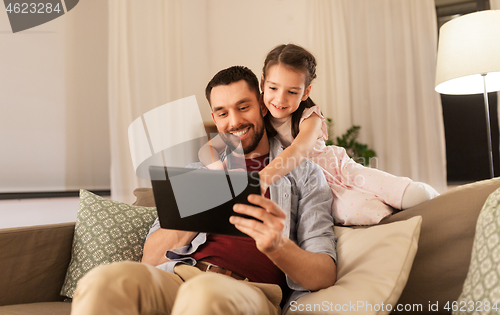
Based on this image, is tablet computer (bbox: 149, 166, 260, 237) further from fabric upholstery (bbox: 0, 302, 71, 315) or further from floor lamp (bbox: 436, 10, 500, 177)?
floor lamp (bbox: 436, 10, 500, 177)

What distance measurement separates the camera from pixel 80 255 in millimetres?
1258

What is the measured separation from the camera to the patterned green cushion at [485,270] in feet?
2.24

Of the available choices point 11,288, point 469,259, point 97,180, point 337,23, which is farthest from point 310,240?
point 337,23

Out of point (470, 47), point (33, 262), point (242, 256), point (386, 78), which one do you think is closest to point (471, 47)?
point (470, 47)

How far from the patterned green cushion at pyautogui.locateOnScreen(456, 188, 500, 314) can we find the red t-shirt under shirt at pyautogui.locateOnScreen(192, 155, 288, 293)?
1.50 feet

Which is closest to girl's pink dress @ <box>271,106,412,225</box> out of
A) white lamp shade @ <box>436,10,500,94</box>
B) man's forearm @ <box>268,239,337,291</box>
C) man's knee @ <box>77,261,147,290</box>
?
man's forearm @ <box>268,239,337,291</box>

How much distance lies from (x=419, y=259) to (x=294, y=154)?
454mm

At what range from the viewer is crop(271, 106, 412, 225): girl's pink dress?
107 cm

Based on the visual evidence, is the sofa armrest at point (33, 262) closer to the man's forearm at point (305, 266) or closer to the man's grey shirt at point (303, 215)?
the man's grey shirt at point (303, 215)

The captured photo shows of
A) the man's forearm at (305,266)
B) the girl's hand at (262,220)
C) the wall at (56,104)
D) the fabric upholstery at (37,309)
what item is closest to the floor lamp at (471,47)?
the man's forearm at (305,266)

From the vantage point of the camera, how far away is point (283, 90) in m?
1.26

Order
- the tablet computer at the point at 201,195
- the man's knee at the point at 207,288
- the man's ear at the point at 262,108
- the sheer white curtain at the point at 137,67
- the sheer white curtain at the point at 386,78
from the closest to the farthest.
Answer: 1. the man's knee at the point at 207,288
2. the tablet computer at the point at 201,195
3. the man's ear at the point at 262,108
4. the sheer white curtain at the point at 137,67
5. the sheer white curtain at the point at 386,78

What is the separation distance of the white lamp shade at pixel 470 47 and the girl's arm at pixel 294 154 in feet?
3.74

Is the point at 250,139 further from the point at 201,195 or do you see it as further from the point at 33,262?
the point at 33,262
